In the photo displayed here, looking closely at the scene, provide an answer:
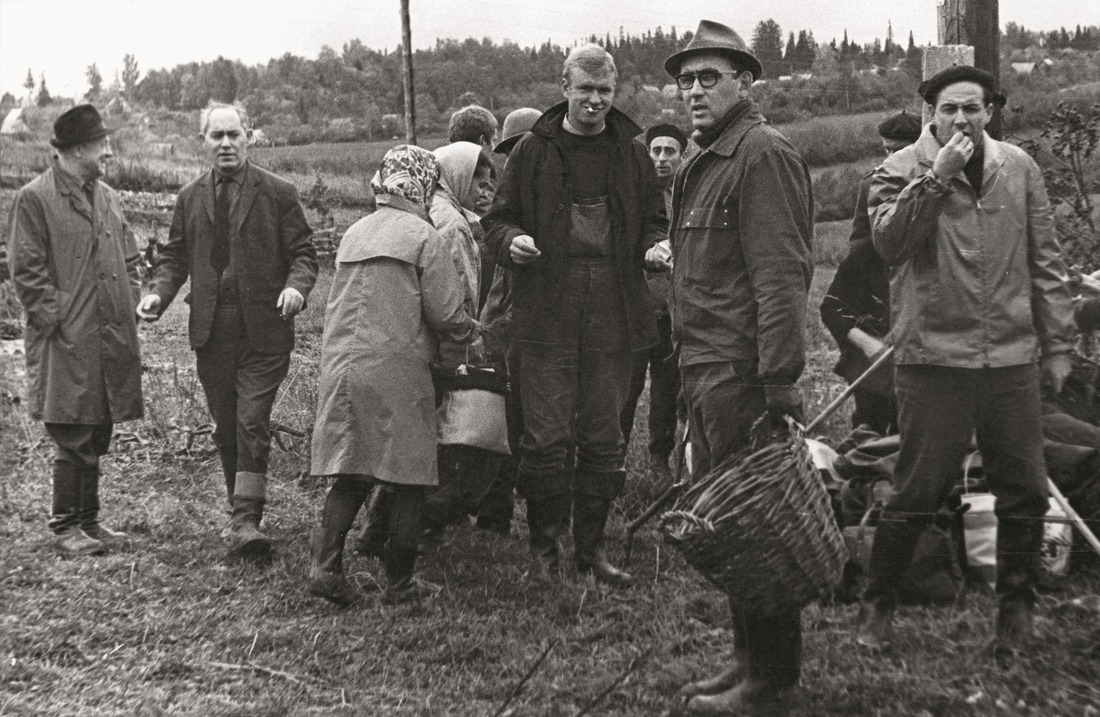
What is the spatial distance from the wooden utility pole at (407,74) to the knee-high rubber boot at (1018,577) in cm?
1059

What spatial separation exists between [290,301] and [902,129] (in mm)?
3307

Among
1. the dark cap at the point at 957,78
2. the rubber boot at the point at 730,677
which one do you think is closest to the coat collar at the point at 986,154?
the dark cap at the point at 957,78

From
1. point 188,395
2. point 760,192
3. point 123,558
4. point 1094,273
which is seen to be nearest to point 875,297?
point 1094,273

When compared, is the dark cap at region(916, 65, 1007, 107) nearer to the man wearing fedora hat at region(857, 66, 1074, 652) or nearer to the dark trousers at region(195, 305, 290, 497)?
the man wearing fedora hat at region(857, 66, 1074, 652)

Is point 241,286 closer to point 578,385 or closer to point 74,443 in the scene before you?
point 74,443

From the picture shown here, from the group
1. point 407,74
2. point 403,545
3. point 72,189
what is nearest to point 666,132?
point 403,545

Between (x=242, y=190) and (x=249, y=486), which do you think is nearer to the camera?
(x=249, y=486)

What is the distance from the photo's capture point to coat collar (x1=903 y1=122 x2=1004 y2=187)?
4.20 meters

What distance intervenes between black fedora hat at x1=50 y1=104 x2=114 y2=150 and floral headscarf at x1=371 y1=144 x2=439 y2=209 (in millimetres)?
2163

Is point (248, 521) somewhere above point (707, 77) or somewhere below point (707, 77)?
below

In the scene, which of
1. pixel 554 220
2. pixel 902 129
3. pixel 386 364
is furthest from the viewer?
pixel 902 129

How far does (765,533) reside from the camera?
343cm

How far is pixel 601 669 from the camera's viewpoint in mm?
4348

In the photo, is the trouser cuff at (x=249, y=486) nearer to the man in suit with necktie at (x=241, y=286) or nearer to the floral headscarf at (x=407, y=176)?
the man in suit with necktie at (x=241, y=286)
